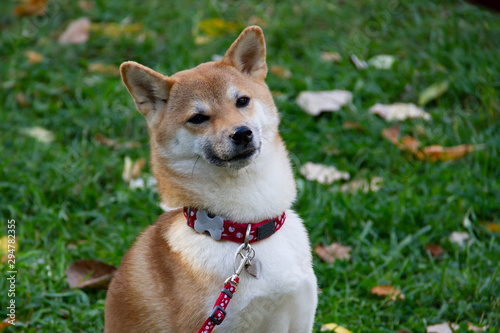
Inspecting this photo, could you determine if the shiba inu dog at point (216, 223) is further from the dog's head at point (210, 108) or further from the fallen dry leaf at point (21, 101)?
the fallen dry leaf at point (21, 101)

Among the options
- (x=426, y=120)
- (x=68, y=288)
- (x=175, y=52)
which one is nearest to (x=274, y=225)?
Answer: (x=68, y=288)

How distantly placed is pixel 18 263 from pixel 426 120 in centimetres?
322

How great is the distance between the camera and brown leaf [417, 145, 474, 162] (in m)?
4.51

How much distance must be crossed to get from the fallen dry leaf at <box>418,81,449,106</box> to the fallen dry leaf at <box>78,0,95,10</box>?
3.59m

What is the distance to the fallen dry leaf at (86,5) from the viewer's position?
6.44 meters

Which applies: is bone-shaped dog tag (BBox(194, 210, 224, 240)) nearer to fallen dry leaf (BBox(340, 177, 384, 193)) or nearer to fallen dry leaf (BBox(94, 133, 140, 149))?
fallen dry leaf (BBox(340, 177, 384, 193))

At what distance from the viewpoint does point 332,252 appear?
3850 mm

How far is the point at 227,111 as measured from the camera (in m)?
2.86

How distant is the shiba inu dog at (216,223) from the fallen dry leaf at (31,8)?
410cm

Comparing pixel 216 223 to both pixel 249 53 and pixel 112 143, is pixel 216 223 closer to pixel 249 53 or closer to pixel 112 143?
pixel 249 53

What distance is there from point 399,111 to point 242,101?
7.79 ft

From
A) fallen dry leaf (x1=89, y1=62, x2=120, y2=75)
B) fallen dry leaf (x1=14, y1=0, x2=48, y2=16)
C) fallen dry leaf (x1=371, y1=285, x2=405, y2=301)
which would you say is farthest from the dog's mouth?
fallen dry leaf (x1=14, y1=0, x2=48, y2=16)

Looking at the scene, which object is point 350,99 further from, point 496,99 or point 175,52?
point 175,52

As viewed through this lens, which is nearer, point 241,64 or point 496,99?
point 241,64
